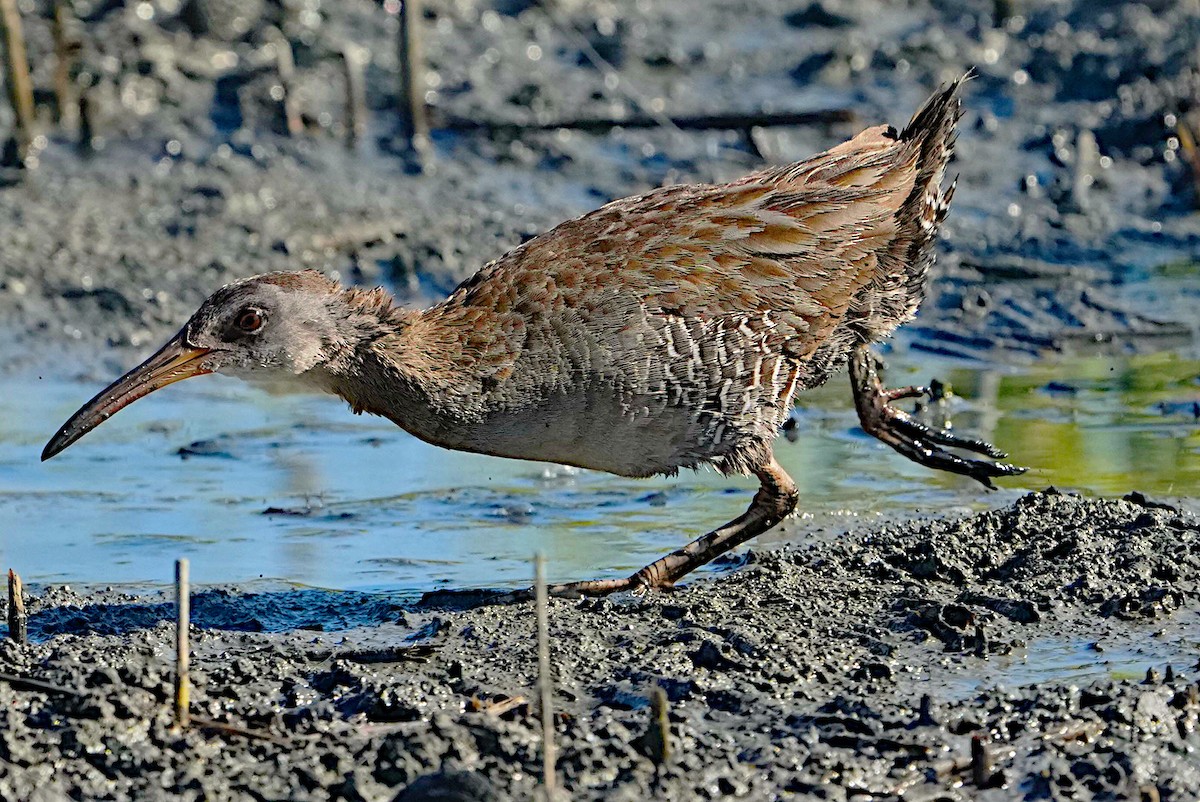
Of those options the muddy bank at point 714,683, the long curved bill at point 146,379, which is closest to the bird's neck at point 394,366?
the long curved bill at point 146,379

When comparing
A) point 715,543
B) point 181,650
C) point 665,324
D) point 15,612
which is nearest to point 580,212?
point 715,543

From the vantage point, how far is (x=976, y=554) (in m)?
5.80

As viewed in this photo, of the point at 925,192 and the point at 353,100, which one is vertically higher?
the point at 353,100

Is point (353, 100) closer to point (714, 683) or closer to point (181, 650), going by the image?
point (714, 683)

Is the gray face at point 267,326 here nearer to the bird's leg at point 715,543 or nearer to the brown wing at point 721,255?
the brown wing at point 721,255

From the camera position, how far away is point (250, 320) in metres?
5.48

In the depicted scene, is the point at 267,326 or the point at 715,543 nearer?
the point at 267,326

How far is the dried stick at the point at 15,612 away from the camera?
16.9ft

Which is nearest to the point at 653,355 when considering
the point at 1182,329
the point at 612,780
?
the point at 612,780

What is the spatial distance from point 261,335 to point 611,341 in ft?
3.33

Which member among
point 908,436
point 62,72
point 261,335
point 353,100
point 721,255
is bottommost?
point 908,436

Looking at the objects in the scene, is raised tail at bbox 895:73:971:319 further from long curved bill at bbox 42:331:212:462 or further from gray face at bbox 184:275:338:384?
long curved bill at bbox 42:331:212:462

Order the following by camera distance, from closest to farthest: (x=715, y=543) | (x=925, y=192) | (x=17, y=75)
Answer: (x=715, y=543), (x=925, y=192), (x=17, y=75)

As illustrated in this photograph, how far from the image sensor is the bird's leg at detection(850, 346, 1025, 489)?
257 inches
